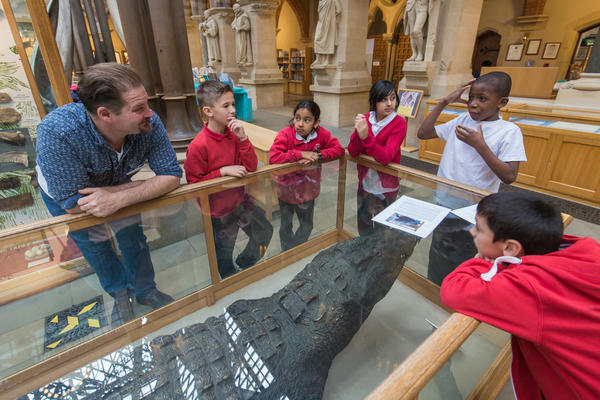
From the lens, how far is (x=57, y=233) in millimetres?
1283

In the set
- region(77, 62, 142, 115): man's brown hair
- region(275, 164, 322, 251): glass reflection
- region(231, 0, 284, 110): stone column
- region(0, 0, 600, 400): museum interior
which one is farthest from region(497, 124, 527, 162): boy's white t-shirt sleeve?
region(231, 0, 284, 110): stone column

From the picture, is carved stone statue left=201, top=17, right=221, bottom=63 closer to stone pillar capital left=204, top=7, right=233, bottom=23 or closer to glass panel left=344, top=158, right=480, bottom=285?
stone pillar capital left=204, top=7, right=233, bottom=23

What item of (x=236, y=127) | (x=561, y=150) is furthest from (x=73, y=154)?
(x=561, y=150)

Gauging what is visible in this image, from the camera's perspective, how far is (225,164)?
2.07 metres

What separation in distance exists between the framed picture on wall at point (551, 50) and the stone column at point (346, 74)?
694 cm

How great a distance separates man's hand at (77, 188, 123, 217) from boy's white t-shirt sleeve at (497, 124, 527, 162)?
2.06 meters

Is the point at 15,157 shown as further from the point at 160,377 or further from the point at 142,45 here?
the point at 160,377

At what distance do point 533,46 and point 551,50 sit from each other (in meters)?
0.55

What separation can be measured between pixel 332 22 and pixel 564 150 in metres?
5.54

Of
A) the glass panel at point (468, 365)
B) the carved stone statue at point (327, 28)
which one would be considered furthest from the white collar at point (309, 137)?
the carved stone statue at point (327, 28)

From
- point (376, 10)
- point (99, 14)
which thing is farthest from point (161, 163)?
point (376, 10)

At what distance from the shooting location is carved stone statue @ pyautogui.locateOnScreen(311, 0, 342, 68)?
6906 mm

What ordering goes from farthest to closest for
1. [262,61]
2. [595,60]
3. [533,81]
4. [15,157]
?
[262,61]
[533,81]
[595,60]
[15,157]

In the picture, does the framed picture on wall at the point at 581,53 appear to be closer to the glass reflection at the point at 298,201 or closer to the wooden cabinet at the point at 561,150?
the wooden cabinet at the point at 561,150
